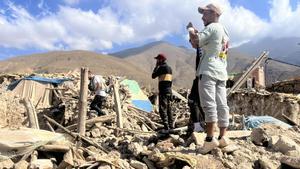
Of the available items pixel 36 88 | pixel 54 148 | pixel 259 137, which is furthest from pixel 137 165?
pixel 36 88

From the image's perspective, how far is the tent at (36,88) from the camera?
18.0 metres

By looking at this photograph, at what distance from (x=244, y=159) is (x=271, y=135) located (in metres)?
1.15

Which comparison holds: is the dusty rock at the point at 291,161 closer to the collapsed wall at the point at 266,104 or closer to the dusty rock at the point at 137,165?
the dusty rock at the point at 137,165

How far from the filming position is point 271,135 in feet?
21.4

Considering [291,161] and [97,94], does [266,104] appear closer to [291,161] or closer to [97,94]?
[97,94]

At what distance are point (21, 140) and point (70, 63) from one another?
105m

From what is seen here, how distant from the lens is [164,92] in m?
8.16

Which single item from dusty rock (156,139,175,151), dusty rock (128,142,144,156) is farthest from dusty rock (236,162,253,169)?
dusty rock (128,142,144,156)

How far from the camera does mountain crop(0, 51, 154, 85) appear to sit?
104688 millimetres

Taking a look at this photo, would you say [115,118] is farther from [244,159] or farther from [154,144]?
[244,159]

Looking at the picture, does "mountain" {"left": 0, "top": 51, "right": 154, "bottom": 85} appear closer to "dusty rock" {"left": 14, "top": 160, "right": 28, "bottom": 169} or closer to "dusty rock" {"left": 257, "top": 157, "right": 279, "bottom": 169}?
"dusty rock" {"left": 14, "top": 160, "right": 28, "bottom": 169}

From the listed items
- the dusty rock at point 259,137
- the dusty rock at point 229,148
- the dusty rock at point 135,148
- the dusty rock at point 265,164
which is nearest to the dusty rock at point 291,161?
the dusty rock at point 265,164

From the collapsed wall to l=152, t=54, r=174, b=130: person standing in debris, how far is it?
5934 mm

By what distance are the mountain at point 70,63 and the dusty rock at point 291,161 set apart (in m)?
91.6
